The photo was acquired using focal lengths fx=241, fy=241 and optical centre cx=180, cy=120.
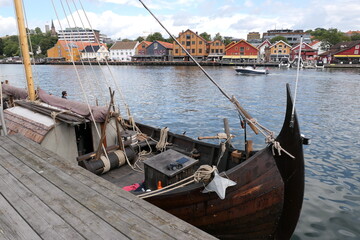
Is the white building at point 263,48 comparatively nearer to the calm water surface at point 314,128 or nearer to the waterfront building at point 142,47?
the waterfront building at point 142,47

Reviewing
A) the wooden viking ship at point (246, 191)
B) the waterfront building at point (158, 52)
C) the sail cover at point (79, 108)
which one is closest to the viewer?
the wooden viking ship at point (246, 191)

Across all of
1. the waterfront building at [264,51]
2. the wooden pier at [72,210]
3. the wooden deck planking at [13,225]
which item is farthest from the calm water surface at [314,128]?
the waterfront building at [264,51]

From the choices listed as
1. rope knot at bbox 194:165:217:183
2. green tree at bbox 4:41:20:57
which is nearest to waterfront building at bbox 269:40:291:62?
rope knot at bbox 194:165:217:183

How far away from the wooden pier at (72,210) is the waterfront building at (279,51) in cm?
10609

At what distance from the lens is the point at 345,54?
86.8 meters

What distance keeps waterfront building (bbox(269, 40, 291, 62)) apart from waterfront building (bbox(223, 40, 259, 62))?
416 inches

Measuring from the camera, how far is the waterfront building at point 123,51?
4808 inches

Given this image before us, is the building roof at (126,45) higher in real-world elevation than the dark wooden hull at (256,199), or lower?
higher

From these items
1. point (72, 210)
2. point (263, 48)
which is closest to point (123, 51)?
point (263, 48)

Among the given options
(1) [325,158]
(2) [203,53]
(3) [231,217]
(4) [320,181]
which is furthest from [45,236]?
(2) [203,53]

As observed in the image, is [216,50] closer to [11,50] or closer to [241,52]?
[241,52]

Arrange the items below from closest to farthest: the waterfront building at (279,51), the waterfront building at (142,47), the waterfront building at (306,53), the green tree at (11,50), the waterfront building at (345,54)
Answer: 1. the waterfront building at (345,54)
2. the waterfront building at (306,53)
3. the waterfront building at (279,51)
4. the waterfront building at (142,47)
5. the green tree at (11,50)

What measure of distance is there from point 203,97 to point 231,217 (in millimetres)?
26869

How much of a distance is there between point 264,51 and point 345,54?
29.5 meters
